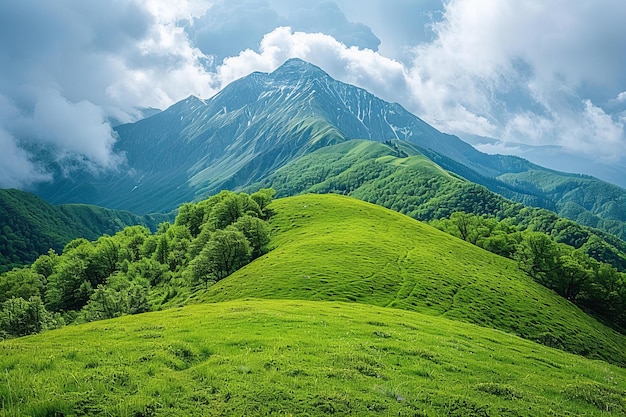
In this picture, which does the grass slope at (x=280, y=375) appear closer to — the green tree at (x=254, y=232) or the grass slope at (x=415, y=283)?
the grass slope at (x=415, y=283)

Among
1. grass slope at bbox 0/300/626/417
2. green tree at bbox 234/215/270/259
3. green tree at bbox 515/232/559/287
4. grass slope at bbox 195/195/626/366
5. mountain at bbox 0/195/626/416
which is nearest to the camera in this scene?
grass slope at bbox 0/300/626/417

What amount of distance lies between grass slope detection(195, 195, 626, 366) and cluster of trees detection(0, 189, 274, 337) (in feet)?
35.6

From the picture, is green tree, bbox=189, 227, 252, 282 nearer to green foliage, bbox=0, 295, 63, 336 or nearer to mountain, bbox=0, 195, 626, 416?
green foliage, bbox=0, 295, 63, 336

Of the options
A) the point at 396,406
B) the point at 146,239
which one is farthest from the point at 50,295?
the point at 396,406

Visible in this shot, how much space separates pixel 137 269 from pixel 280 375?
103 meters

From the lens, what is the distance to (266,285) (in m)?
64.4

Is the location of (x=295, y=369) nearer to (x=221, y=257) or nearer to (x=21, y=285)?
(x=221, y=257)

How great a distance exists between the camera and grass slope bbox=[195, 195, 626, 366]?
61.5 m

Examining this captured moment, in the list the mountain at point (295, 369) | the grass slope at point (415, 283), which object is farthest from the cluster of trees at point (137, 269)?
the mountain at point (295, 369)

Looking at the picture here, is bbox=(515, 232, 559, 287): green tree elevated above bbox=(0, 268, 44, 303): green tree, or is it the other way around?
bbox=(515, 232, 559, 287): green tree

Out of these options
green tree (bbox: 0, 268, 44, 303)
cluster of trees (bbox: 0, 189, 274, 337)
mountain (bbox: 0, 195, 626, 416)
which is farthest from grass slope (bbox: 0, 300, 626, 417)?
green tree (bbox: 0, 268, 44, 303)

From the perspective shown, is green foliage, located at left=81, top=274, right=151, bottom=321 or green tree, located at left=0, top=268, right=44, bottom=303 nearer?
green foliage, located at left=81, top=274, right=151, bottom=321

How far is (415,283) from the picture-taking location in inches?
2670

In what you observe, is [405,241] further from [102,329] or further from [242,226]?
[102,329]
